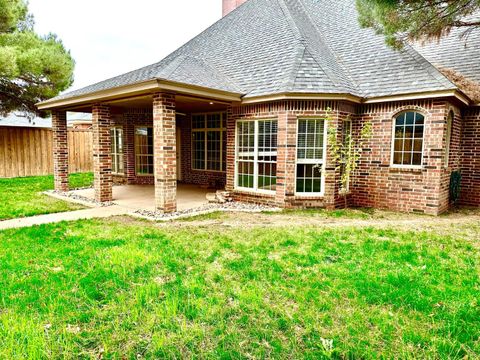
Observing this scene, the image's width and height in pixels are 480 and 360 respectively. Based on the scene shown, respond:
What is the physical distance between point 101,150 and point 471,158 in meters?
10.8

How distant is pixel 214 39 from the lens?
1303cm

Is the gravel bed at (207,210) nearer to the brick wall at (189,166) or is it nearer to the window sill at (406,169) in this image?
the window sill at (406,169)

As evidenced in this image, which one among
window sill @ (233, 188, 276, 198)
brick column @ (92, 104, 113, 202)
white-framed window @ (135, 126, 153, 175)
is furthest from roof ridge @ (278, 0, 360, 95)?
white-framed window @ (135, 126, 153, 175)

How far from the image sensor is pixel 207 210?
8242mm

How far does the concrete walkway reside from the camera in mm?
6709

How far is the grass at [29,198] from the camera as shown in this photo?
7902 mm

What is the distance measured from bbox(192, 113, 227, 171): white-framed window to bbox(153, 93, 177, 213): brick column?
15.2ft

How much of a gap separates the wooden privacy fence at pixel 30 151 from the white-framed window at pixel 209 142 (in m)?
7.61

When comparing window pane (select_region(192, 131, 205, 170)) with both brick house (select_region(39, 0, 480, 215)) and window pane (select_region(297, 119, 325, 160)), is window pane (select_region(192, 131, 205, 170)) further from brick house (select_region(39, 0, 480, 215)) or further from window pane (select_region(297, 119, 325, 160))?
window pane (select_region(297, 119, 325, 160))

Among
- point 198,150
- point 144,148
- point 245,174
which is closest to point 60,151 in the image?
point 144,148

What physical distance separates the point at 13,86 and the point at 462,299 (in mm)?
17543

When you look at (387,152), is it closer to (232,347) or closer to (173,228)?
(173,228)

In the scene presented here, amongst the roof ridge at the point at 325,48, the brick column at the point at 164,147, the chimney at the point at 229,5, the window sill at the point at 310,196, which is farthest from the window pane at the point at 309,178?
the chimney at the point at 229,5

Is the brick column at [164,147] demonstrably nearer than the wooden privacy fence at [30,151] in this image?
Yes
